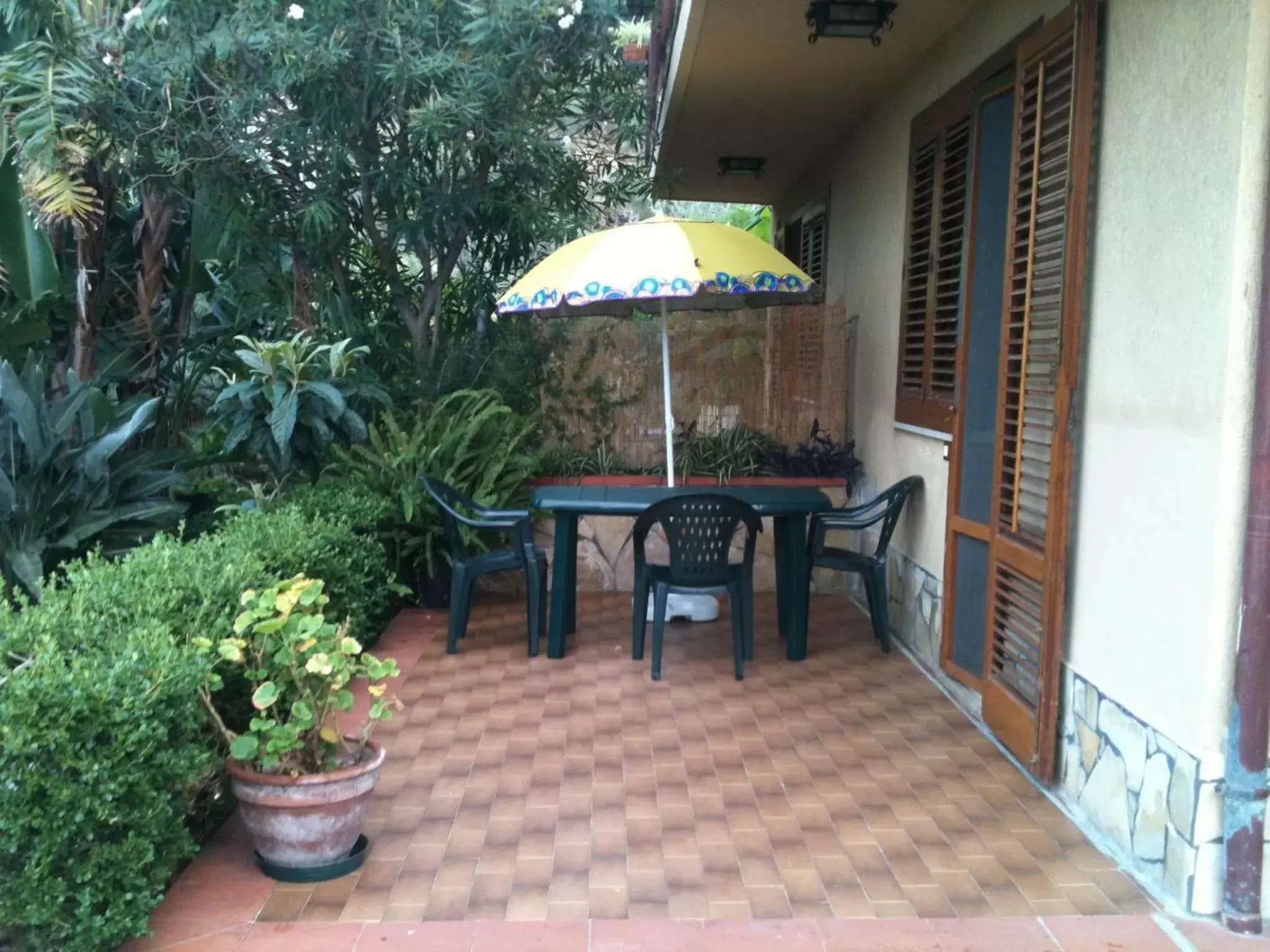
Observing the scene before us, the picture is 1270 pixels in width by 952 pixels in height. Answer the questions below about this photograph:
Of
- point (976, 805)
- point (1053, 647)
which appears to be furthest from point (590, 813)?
point (1053, 647)

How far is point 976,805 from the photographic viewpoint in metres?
3.75

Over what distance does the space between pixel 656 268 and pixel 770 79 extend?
1964 mm

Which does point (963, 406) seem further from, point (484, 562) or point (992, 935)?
point (484, 562)

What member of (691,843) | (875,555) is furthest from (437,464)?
(691,843)

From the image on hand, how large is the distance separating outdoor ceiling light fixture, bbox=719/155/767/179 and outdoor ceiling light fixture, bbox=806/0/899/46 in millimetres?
3621

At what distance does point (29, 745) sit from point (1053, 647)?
10.4 feet

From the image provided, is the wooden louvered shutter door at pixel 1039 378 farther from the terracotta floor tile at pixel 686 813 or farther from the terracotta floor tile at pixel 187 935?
the terracotta floor tile at pixel 187 935

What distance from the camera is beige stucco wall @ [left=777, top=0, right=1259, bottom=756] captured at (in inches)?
111

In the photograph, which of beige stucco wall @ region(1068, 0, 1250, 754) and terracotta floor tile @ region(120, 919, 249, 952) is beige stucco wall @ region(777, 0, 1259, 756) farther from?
terracotta floor tile @ region(120, 919, 249, 952)

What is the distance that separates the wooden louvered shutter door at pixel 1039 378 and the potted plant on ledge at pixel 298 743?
7.65 ft

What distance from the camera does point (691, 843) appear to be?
11.3ft

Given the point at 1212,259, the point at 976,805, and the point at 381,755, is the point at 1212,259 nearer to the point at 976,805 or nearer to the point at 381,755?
the point at 976,805

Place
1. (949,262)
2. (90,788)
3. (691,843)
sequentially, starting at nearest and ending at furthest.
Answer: (90,788) < (691,843) < (949,262)

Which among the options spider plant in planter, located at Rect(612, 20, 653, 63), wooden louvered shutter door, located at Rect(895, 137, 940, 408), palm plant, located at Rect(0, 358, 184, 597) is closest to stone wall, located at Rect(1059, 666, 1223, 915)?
wooden louvered shutter door, located at Rect(895, 137, 940, 408)
